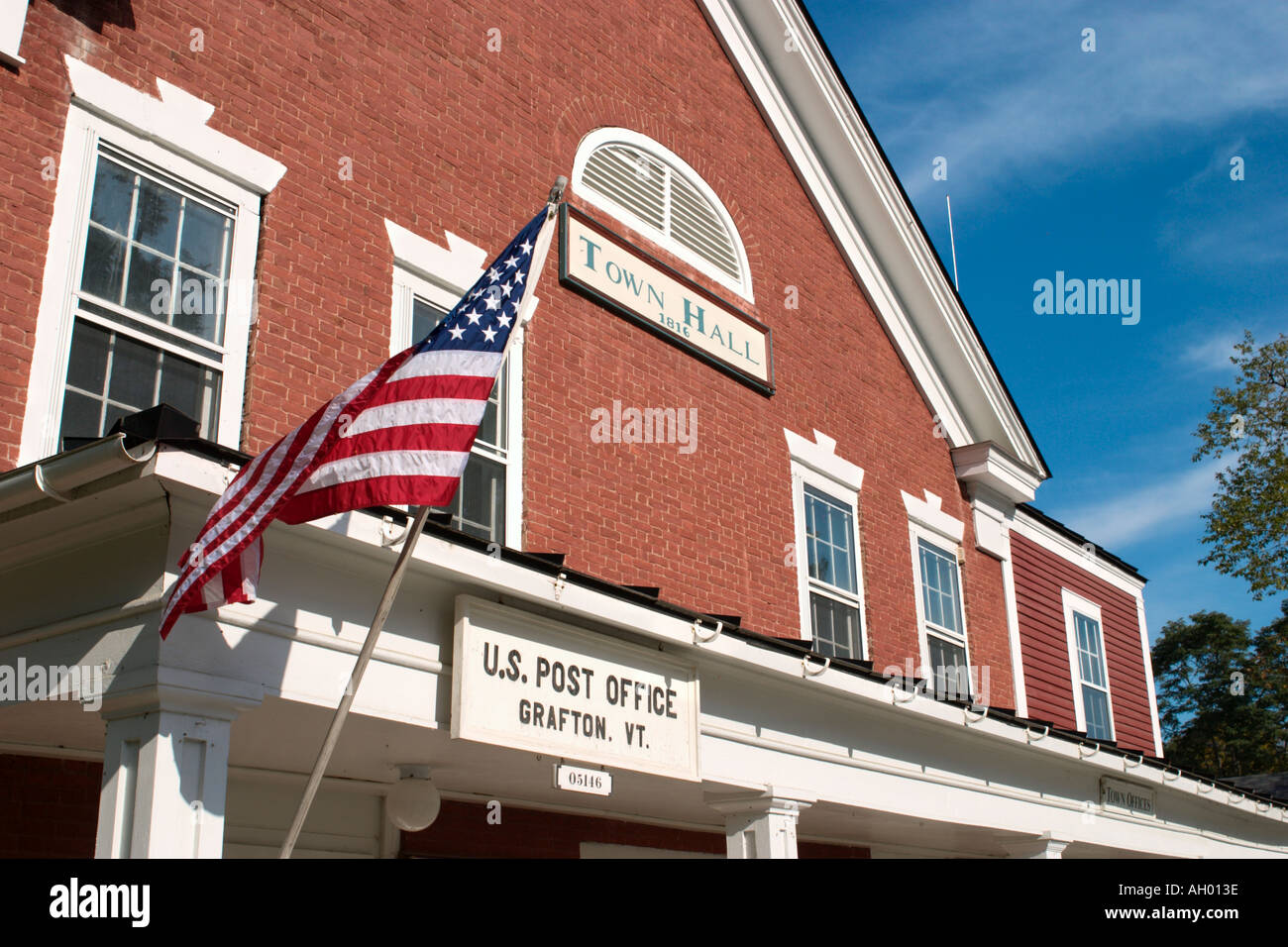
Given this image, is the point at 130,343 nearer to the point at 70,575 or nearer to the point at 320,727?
the point at 70,575

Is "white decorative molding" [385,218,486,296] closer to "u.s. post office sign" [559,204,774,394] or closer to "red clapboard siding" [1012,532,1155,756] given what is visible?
"u.s. post office sign" [559,204,774,394]

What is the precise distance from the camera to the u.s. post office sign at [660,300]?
32.1 feet

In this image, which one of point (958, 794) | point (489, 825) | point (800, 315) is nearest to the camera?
point (489, 825)

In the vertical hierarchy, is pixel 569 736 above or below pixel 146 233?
below

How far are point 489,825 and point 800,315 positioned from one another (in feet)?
19.9

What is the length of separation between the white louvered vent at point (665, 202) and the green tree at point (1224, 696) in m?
44.7

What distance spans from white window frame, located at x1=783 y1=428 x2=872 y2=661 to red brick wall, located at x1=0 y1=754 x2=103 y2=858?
6.07 meters

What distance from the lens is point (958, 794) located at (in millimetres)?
10188

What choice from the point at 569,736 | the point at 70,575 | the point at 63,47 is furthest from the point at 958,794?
the point at 63,47

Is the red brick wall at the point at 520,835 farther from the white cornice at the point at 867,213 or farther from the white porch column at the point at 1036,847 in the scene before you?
the white cornice at the point at 867,213

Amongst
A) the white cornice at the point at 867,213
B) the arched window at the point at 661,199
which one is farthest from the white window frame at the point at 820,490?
the white cornice at the point at 867,213

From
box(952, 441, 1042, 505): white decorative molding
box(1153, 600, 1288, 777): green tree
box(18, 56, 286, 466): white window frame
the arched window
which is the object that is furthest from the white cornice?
box(1153, 600, 1288, 777): green tree

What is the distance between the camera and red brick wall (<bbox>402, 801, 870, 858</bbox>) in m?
8.47
